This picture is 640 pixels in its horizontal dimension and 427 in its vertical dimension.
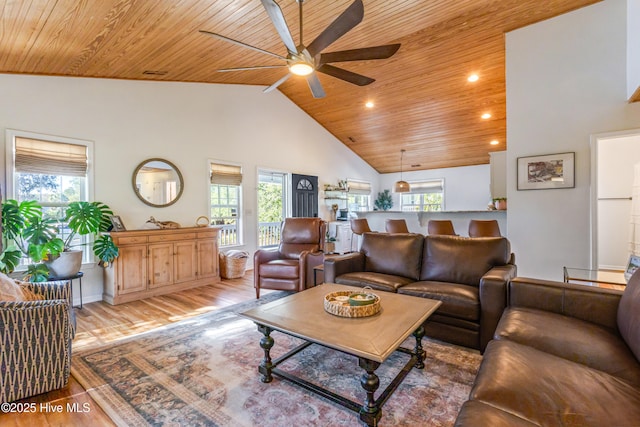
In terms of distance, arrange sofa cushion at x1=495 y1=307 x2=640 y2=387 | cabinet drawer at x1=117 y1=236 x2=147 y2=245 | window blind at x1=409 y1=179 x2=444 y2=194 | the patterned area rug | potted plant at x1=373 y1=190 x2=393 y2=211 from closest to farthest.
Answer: sofa cushion at x1=495 y1=307 x2=640 y2=387 < the patterned area rug < cabinet drawer at x1=117 y1=236 x2=147 y2=245 < window blind at x1=409 y1=179 x2=444 y2=194 < potted plant at x1=373 y1=190 x2=393 y2=211

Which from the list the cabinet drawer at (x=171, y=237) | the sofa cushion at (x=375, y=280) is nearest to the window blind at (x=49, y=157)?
the cabinet drawer at (x=171, y=237)

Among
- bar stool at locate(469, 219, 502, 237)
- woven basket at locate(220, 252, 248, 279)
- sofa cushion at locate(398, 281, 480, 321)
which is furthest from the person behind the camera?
woven basket at locate(220, 252, 248, 279)

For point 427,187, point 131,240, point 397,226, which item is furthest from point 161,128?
point 427,187

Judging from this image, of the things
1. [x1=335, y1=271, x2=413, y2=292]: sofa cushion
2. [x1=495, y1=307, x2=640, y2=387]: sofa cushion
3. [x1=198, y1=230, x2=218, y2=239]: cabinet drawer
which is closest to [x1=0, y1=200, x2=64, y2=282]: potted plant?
[x1=198, y1=230, x2=218, y2=239]: cabinet drawer

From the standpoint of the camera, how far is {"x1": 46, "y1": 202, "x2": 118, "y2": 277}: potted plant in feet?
11.0

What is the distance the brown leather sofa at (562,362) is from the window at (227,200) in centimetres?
465

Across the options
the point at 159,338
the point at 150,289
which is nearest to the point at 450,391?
the point at 159,338

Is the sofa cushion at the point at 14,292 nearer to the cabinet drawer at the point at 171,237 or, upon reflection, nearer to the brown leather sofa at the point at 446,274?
the cabinet drawer at the point at 171,237

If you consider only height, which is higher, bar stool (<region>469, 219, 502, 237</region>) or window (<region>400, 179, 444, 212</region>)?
window (<region>400, 179, 444, 212</region>)

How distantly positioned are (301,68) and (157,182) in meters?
3.10

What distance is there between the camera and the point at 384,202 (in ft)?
31.6

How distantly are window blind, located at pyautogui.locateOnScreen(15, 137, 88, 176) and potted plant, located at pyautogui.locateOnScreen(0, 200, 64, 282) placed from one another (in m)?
0.58

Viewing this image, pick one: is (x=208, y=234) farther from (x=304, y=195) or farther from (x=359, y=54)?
(x=359, y=54)

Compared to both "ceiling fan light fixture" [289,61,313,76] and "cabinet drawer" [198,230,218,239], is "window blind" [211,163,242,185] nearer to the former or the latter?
"cabinet drawer" [198,230,218,239]
